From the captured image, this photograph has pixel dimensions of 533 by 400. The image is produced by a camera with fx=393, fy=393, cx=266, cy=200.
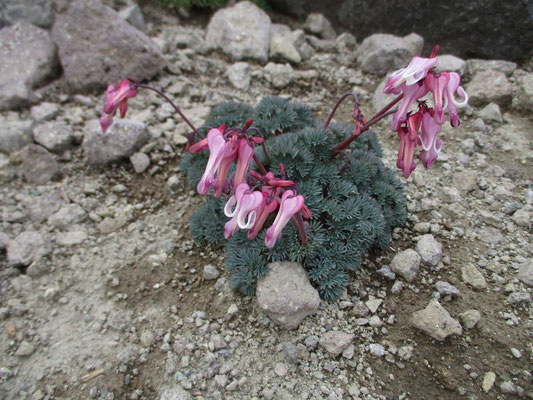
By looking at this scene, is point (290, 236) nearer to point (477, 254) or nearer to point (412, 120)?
point (412, 120)

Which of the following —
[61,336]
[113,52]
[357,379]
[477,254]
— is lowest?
[61,336]

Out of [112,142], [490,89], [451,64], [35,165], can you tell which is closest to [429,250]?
[490,89]

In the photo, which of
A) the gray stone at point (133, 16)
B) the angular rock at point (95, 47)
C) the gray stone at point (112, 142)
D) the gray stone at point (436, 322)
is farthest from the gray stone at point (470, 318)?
the gray stone at point (133, 16)

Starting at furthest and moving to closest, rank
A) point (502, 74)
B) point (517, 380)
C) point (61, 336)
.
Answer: point (502, 74), point (61, 336), point (517, 380)

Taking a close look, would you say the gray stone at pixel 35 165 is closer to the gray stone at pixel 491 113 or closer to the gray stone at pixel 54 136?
the gray stone at pixel 54 136

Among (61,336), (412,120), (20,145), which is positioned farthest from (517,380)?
(20,145)

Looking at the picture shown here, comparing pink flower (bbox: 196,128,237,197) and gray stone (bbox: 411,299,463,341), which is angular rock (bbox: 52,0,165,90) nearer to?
pink flower (bbox: 196,128,237,197)

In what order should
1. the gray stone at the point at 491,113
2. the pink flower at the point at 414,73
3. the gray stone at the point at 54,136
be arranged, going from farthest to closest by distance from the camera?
the gray stone at the point at 491,113, the gray stone at the point at 54,136, the pink flower at the point at 414,73
